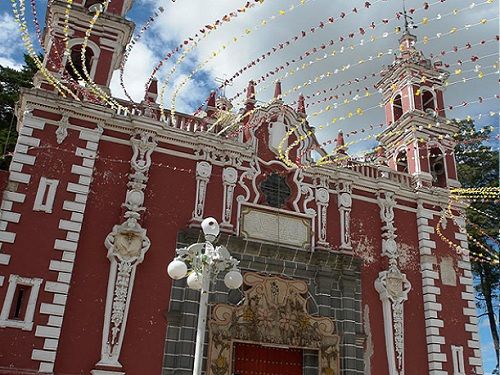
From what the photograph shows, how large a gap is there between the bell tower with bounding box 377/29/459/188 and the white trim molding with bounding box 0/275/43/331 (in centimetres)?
1193

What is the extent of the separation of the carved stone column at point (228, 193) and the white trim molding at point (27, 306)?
4.76m

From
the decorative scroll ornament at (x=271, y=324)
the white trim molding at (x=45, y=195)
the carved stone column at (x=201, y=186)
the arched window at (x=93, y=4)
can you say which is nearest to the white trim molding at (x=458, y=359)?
the decorative scroll ornament at (x=271, y=324)

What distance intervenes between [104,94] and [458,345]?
12.1m

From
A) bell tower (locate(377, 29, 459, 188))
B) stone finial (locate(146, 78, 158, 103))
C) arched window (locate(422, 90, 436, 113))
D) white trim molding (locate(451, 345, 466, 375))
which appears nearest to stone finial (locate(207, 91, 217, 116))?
stone finial (locate(146, 78, 158, 103))

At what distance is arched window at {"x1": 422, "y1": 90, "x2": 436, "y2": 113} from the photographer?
63.8 feet

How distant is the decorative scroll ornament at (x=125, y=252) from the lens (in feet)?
38.6

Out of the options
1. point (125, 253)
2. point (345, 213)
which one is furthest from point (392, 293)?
point (125, 253)

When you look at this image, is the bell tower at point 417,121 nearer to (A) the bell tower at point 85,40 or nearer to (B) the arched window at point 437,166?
(B) the arched window at point 437,166

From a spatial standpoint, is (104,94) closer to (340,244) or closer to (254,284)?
(254,284)

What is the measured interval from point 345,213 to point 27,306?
892 cm

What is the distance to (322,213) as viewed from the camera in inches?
607

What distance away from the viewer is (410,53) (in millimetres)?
19531

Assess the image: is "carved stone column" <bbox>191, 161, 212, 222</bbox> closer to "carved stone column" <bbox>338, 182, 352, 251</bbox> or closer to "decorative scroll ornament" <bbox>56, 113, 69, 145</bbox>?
"decorative scroll ornament" <bbox>56, 113, 69, 145</bbox>

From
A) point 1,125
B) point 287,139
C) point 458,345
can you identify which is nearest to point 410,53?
point 287,139
